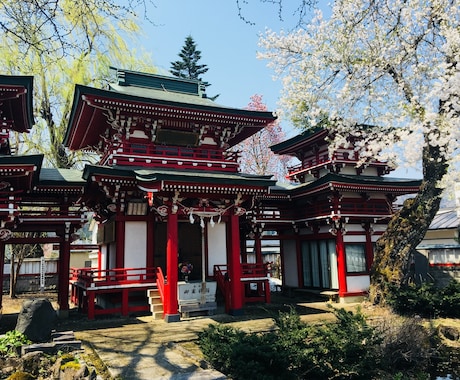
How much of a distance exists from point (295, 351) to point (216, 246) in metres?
8.11

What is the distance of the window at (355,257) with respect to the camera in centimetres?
1697

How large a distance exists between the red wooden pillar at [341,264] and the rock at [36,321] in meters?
11.9

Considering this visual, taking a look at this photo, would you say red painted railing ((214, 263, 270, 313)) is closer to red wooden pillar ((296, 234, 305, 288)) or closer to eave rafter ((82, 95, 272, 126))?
red wooden pillar ((296, 234, 305, 288))

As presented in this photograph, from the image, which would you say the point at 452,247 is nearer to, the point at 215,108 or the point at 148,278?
the point at 215,108

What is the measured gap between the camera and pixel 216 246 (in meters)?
14.7

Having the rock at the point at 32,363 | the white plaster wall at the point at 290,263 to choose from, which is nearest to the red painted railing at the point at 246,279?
the white plaster wall at the point at 290,263

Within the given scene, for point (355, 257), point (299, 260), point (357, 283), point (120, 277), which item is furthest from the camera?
point (299, 260)

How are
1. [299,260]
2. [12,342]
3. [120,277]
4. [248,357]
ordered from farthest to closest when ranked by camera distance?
[299,260], [120,277], [12,342], [248,357]

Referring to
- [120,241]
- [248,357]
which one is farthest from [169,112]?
[248,357]

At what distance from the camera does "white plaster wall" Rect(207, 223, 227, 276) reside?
14.5m

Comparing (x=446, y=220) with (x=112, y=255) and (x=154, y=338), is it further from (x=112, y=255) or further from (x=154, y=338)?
(x=154, y=338)


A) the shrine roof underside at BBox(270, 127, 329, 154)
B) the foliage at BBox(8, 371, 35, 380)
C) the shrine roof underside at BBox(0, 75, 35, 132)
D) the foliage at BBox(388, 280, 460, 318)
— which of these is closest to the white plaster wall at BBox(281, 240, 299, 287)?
the shrine roof underside at BBox(270, 127, 329, 154)

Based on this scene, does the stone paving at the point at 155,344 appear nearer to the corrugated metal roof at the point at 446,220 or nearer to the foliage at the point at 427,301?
the foliage at the point at 427,301

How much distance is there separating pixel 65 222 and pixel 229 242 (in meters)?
5.68
